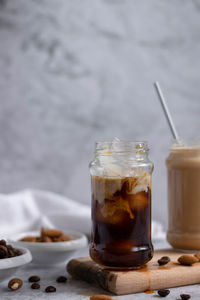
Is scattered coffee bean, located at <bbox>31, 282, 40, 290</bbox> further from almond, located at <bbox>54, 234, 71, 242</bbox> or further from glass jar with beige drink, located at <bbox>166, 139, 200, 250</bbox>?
glass jar with beige drink, located at <bbox>166, 139, 200, 250</bbox>

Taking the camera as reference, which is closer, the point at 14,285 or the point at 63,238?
the point at 14,285

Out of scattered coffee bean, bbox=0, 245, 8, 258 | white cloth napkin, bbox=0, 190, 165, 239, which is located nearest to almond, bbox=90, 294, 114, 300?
scattered coffee bean, bbox=0, 245, 8, 258

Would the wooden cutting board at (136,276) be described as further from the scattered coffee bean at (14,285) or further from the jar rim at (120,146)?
the jar rim at (120,146)

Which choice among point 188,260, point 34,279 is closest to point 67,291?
point 34,279

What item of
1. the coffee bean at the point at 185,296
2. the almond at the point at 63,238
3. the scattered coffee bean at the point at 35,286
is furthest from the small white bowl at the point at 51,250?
the coffee bean at the point at 185,296

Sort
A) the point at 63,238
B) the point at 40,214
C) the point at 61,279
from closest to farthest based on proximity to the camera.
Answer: the point at 61,279
the point at 63,238
the point at 40,214

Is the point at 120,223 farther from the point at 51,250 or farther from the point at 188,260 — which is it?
the point at 51,250
